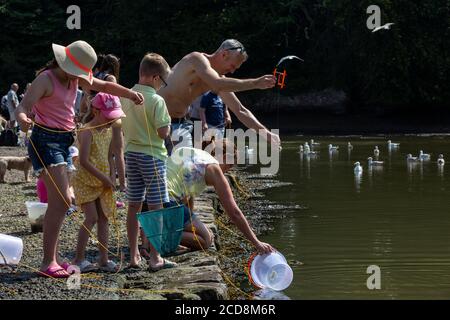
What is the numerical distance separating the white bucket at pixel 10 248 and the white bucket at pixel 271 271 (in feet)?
5.91

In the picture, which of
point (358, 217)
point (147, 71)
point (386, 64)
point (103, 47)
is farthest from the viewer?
point (103, 47)

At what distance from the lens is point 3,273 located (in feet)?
22.2

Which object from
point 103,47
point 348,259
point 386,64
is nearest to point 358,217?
point 348,259

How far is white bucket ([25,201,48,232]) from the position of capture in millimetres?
8916

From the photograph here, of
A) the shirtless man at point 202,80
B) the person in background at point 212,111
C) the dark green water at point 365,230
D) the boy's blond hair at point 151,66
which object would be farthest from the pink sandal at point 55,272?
the person in background at point 212,111

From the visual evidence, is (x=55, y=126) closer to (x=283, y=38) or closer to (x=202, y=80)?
(x=202, y=80)

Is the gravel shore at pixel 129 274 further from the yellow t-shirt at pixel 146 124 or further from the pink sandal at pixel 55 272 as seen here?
the yellow t-shirt at pixel 146 124

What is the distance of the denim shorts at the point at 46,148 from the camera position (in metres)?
6.50

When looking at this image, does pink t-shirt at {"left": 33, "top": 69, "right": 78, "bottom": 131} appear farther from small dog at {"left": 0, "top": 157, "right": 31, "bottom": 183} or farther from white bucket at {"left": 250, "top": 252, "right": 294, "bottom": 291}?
small dog at {"left": 0, "top": 157, "right": 31, "bottom": 183}

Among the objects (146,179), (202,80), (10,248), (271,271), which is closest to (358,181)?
(202,80)

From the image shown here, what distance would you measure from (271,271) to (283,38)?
38213mm

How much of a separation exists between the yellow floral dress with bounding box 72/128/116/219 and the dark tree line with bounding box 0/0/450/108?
33.6 metres
